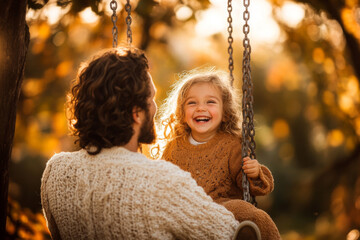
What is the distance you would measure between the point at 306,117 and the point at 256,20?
516 inches

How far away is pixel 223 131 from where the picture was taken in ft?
9.46

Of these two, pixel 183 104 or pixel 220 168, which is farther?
pixel 183 104

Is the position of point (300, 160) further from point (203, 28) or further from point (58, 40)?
point (58, 40)

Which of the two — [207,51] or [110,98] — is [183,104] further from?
[207,51]

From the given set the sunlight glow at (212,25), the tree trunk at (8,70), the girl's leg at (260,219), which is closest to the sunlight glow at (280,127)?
the sunlight glow at (212,25)

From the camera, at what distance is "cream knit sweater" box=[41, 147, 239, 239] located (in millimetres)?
1713

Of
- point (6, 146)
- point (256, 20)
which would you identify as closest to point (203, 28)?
point (256, 20)

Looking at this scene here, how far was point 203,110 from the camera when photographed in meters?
2.80

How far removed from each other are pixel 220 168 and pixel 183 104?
578 millimetres

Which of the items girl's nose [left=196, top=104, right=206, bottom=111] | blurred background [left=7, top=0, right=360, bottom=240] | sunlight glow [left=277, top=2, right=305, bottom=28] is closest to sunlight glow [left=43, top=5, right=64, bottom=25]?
blurred background [left=7, top=0, right=360, bottom=240]

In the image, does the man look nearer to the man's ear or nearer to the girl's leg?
the man's ear

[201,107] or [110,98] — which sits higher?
[201,107]

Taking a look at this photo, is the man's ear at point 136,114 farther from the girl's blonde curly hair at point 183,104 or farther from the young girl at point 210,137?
the girl's blonde curly hair at point 183,104

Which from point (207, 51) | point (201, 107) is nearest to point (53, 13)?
point (201, 107)
